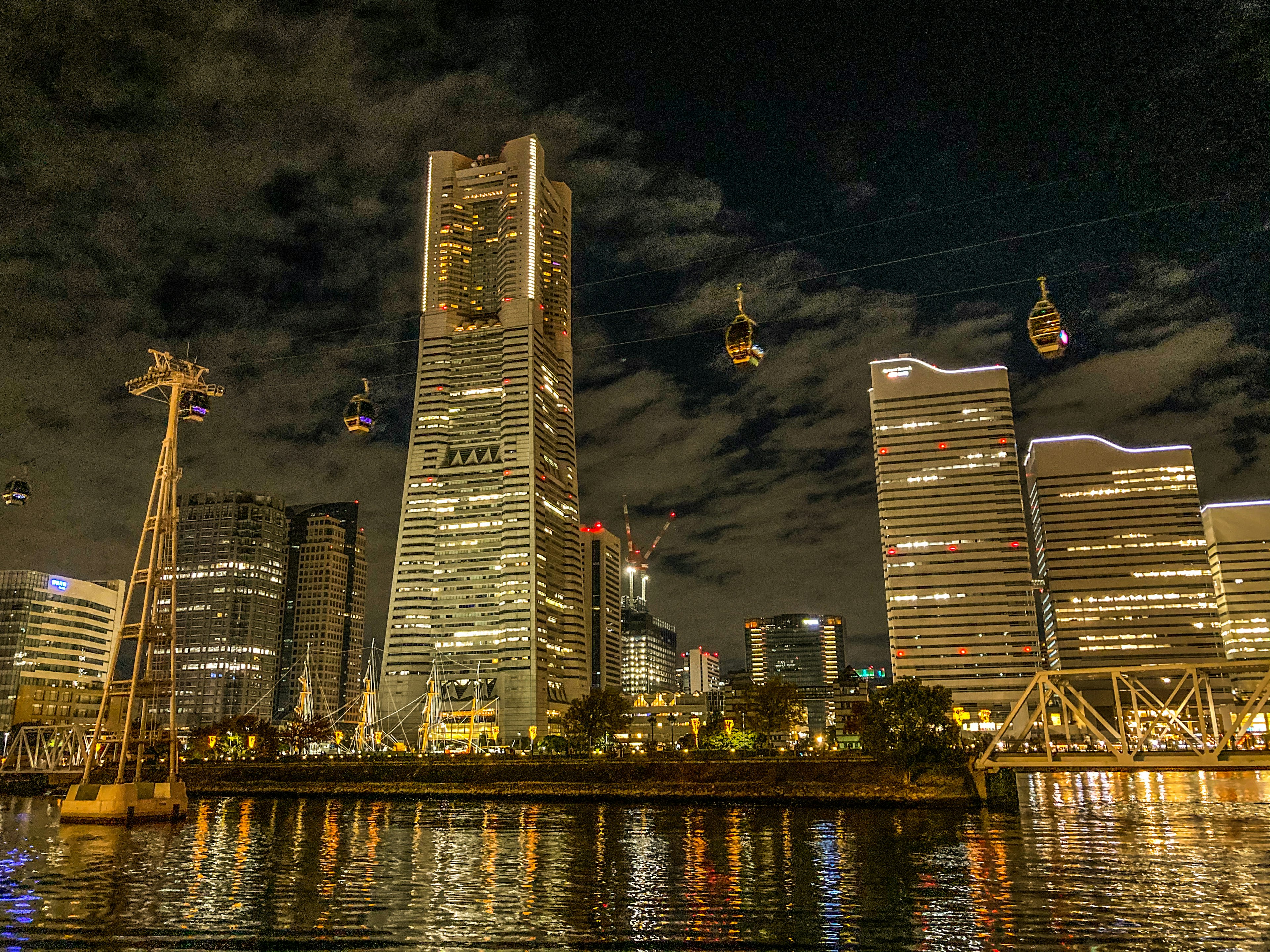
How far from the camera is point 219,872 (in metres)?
42.7

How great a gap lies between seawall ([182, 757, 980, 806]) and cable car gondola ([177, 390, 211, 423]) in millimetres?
61964

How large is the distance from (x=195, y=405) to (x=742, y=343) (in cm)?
5012

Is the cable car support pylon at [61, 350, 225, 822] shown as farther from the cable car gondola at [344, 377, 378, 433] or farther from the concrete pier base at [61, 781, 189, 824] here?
the cable car gondola at [344, 377, 378, 433]

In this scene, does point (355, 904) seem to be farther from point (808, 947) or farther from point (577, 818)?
point (577, 818)

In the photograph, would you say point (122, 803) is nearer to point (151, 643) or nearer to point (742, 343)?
point (151, 643)

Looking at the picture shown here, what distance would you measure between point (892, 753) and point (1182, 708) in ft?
125

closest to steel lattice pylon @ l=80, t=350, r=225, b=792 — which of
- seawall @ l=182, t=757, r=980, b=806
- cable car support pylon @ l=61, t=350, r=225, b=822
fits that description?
cable car support pylon @ l=61, t=350, r=225, b=822

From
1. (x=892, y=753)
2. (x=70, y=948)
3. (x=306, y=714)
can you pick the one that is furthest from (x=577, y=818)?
(x=306, y=714)

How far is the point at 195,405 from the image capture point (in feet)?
213

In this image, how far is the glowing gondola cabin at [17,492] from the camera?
5009 centimetres

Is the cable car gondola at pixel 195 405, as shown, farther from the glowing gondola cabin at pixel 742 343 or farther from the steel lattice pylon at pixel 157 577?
the glowing gondola cabin at pixel 742 343

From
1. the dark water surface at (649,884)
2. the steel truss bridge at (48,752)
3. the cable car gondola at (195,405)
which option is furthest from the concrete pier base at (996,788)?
the steel truss bridge at (48,752)

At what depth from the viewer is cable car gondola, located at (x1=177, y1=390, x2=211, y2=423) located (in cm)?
6488

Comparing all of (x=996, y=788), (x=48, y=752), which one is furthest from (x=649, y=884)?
(x=48, y=752)
